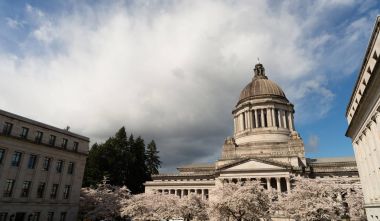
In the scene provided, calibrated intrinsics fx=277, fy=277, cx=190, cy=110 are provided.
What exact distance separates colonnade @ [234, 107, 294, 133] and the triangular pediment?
1824 centimetres

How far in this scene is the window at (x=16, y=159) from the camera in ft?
122

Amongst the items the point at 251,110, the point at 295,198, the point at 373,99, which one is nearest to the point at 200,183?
the point at 251,110

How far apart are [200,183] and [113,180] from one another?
2296cm

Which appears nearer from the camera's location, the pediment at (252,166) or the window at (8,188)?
the window at (8,188)

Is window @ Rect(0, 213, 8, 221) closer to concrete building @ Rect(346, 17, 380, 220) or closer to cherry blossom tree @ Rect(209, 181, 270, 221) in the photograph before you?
cherry blossom tree @ Rect(209, 181, 270, 221)

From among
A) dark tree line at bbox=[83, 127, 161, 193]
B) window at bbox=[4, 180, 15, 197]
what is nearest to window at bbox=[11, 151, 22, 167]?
window at bbox=[4, 180, 15, 197]

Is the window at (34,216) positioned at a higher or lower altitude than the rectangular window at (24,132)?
lower

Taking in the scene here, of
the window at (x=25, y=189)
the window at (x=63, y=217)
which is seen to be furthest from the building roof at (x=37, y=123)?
the window at (x=63, y=217)

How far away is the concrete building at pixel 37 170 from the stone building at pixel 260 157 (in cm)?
2736

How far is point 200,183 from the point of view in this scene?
70750 mm

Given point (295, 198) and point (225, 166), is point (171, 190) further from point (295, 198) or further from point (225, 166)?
point (295, 198)

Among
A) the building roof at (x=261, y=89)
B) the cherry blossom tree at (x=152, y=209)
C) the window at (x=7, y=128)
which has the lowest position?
the cherry blossom tree at (x=152, y=209)

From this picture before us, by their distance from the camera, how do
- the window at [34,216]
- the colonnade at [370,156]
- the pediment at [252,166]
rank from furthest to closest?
the pediment at [252,166]
the window at [34,216]
the colonnade at [370,156]

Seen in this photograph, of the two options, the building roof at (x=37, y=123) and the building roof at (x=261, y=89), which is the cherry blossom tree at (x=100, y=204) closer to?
the building roof at (x=37, y=123)
